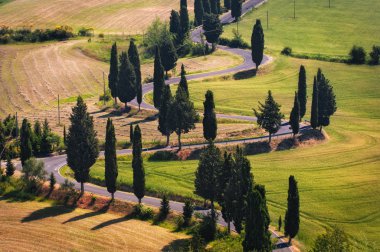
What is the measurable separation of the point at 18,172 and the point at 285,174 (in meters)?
43.9

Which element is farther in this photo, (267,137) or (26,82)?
(26,82)

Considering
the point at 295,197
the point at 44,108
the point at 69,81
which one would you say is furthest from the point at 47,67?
the point at 295,197

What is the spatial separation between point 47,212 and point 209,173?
78.1 feet

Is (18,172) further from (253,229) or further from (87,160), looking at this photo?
(253,229)

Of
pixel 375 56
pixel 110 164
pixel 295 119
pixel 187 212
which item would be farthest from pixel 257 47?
pixel 187 212

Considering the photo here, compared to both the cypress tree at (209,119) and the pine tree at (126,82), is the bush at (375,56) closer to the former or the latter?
the pine tree at (126,82)

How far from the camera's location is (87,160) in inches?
4222

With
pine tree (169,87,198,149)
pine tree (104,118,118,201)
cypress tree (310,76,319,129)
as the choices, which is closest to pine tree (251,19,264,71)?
cypress tree (310,76,319,129)

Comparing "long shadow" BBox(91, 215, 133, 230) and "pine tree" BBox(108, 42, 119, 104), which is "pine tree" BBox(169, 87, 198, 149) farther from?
"pine tree" BBox(108, 42, 119, 104)

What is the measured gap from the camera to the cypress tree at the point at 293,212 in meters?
90.8

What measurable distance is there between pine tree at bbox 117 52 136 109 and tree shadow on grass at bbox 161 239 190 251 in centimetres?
6817

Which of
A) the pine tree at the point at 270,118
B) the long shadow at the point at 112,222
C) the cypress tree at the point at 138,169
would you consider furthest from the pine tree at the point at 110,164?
the pine tree at the point at 270,118

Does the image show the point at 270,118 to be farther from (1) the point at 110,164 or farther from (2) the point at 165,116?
(1) the point at 110,164

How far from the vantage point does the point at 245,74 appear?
616 feet
